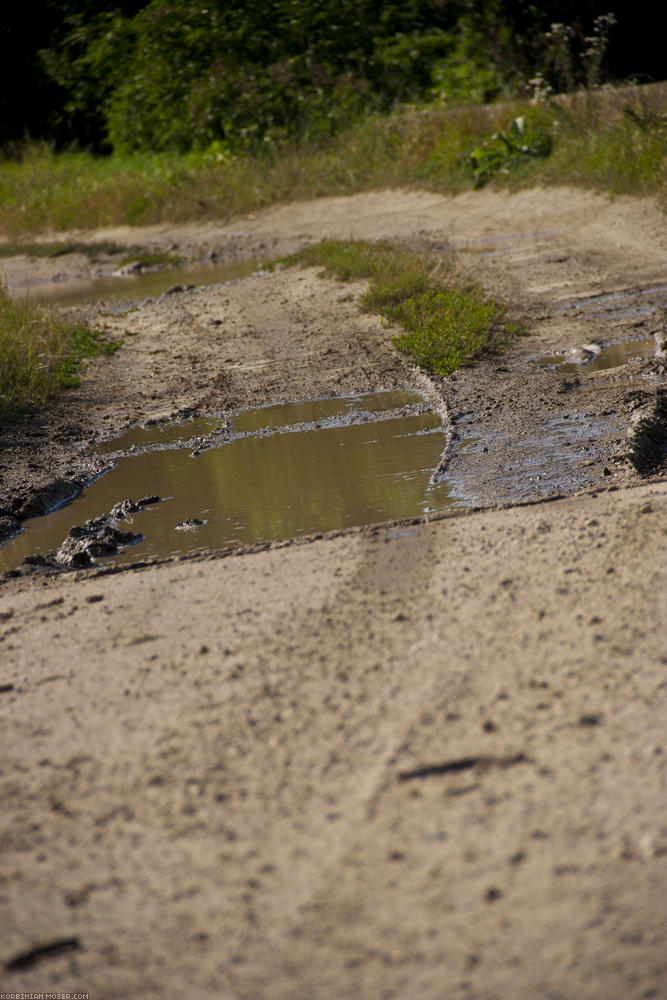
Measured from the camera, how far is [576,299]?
8070 millimetres

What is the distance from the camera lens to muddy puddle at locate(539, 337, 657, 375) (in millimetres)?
6234

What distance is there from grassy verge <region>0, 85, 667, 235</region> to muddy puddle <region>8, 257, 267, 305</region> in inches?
121

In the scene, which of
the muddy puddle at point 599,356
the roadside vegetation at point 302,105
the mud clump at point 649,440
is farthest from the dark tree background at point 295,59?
the mud clump at point 649,440

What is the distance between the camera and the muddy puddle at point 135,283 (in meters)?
11.7

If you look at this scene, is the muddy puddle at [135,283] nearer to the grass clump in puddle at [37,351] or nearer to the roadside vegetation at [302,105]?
the roadside vegetation at [302,105]

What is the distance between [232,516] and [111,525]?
56cm

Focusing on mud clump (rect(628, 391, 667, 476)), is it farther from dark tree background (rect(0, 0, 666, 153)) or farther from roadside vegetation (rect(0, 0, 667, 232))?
dark tree background (rect(0, 0, 666, 153))

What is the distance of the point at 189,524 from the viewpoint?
4621mm

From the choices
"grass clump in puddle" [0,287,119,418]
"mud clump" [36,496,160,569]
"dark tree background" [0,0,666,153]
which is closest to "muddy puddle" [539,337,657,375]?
"mud clump" [36,496,160,569]

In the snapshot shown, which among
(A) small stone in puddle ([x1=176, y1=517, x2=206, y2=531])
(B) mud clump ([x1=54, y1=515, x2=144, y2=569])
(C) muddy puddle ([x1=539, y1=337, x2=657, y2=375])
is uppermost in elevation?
(B) mud clump ([x1=54, y1=515, x2=144, y2=569])

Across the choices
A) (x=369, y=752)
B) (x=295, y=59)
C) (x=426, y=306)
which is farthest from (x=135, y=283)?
(x=369, y=752)

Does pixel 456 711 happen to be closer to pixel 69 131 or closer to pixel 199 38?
pixel 199 38

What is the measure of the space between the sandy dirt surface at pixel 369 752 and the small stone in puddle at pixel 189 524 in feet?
1.67

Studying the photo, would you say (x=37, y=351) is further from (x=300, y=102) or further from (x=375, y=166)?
(x=300, y=102)
